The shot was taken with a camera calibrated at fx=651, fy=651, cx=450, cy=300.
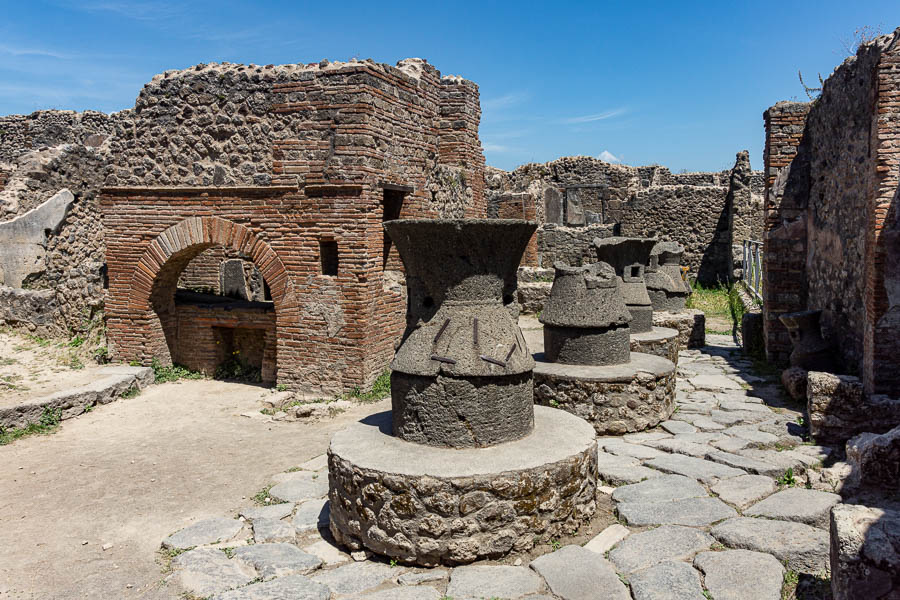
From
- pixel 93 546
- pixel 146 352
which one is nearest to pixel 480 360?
Answer: pixel 93 546

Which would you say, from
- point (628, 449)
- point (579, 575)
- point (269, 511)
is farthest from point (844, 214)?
point (269, 511)

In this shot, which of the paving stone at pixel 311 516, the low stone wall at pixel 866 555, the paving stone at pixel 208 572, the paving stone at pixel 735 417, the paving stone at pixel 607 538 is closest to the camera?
the low stone wall at pixel 866 555

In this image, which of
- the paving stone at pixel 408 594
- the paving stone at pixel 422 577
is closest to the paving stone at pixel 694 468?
the paving stone at pixel 422 577

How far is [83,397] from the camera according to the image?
8.39m

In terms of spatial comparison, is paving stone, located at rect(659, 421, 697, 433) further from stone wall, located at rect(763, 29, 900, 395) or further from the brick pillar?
the brick pillar

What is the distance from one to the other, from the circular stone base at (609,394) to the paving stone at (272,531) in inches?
121

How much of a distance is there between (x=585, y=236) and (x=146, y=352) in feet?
43.7

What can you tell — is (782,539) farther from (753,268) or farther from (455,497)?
(753,268)

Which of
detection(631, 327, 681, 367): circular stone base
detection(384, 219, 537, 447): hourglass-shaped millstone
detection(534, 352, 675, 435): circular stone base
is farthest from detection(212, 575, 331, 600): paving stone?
detection(631, 327, 681, 367): circular stone base

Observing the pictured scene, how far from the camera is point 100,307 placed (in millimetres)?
10914

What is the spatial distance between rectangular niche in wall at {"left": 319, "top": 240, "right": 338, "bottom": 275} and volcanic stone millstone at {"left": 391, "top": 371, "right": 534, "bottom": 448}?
4.66 meters

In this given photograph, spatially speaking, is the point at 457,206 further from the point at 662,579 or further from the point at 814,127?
the point at 662,579

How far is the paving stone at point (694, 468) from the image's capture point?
5375 mm

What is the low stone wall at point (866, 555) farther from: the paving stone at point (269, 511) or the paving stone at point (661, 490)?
the paving stone at point (269, 511)
